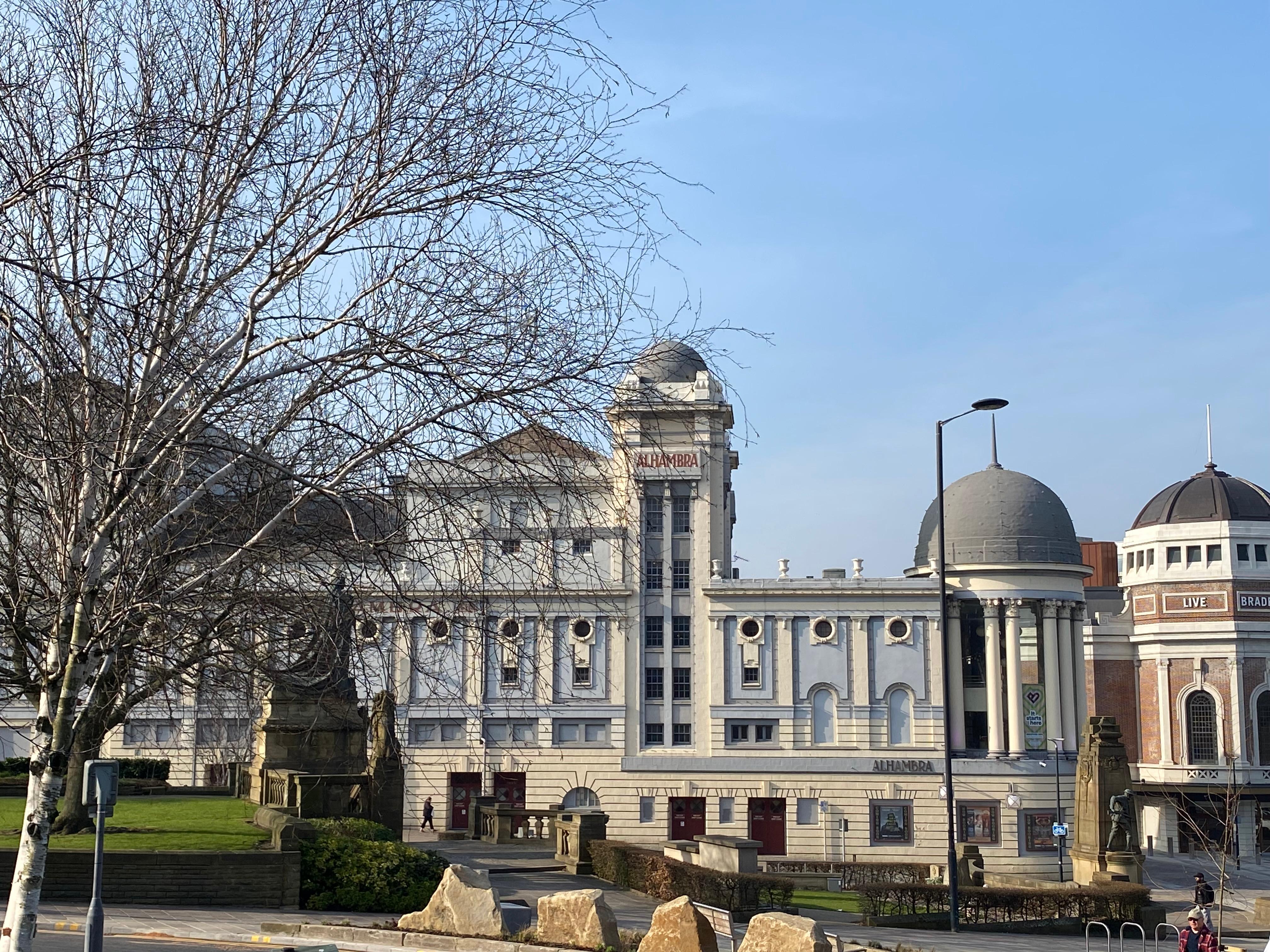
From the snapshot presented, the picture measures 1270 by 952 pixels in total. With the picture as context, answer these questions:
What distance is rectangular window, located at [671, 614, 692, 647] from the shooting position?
219ft

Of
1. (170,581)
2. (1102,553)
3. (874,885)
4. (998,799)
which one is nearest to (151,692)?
(170,581)

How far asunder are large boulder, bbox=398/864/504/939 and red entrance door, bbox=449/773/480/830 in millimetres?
48164

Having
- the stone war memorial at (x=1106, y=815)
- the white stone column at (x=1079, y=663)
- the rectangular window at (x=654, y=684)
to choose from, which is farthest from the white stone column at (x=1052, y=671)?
the stone war memorial at (x=1106, y=815)

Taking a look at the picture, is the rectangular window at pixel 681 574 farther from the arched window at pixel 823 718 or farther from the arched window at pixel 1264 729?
the arched window at pixel 1264 729

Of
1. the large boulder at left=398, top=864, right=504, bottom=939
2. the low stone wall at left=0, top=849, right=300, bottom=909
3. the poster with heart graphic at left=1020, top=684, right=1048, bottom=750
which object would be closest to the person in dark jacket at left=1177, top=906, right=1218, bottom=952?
the large boulder at left=398, top=864, right=504, bottom=939

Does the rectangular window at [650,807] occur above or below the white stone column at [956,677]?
below

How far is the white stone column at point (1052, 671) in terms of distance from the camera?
69375 mm

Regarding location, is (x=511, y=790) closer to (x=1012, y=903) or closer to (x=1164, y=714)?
(x=1012, y=903)

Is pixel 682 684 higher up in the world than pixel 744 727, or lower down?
higher up

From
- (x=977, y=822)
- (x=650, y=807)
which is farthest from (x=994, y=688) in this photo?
(x=650, y=807)

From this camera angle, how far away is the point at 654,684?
2621 inches

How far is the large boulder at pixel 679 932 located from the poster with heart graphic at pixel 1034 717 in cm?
5730

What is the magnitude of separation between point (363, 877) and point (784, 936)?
9.38m

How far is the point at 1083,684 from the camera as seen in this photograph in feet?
234
